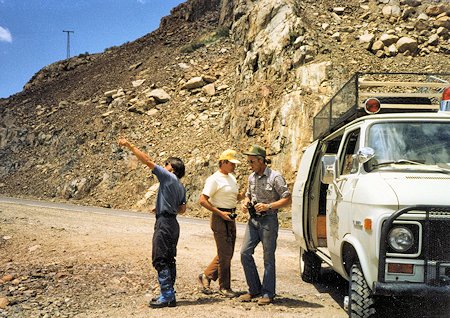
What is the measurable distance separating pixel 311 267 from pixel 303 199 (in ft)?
4.11

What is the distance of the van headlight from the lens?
4.35 m

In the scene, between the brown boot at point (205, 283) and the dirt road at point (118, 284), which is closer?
the dirt road at point (118, 284)

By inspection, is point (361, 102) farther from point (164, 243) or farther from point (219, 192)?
point (164, 243)

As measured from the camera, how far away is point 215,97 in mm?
31859

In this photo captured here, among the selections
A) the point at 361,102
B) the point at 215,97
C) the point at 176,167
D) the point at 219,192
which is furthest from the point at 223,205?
the point at 215,97

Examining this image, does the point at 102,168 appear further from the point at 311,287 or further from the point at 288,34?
the point at 311,287

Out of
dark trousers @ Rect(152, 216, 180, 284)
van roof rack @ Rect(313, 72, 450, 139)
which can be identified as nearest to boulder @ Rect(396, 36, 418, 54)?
van roof rack @ Rect(313, 72, 450, 139)

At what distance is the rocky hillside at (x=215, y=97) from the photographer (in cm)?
2567

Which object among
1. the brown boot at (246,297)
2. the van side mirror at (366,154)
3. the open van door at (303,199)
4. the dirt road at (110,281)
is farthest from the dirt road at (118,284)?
the van side mirror at (366,154)

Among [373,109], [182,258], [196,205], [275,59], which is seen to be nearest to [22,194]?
[196,205]

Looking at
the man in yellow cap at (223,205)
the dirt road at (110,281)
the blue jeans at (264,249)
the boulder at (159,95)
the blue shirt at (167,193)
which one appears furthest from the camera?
the boulder at (159,95)

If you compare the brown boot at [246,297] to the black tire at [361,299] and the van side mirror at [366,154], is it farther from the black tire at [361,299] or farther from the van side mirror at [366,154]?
the van side mirror at [366,154]

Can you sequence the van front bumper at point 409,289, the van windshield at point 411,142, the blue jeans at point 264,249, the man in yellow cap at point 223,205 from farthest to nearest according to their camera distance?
the man in yellow cap at point 223,205, the blue jeans at point 264,249, the van windshield at point 411,142, the van front bumper at point 409,289

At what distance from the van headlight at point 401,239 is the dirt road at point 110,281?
Answer: 208cm
